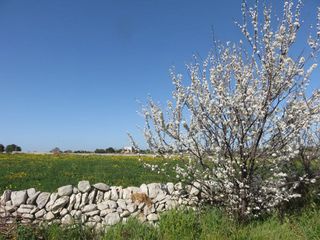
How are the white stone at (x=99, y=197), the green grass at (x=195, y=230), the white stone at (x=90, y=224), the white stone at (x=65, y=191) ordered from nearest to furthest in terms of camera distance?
the green grass at (x=195, y=230) → the white stone at (x=90, y=224) → the white stone at (x=65, y=191) → the white stone at (x=99, y=197)

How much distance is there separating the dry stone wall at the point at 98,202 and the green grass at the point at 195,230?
3.37ft

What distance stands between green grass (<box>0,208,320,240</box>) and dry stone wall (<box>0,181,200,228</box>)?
3.37 feet

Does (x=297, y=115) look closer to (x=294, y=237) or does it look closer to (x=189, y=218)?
(x=294, y=237)

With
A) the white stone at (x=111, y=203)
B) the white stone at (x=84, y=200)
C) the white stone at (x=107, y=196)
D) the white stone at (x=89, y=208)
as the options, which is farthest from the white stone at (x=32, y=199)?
the white stone at (x=111, y=203)

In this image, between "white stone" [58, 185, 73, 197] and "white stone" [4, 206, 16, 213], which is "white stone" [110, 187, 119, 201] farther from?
"white stone" [4, 206, 16, 213]

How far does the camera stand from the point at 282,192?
23.1 ft

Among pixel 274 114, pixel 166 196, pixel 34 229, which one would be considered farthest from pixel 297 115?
pixel 34 229

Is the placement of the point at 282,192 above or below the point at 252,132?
below

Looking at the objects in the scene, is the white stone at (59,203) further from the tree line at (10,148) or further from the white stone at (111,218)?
the tree line at (10,148)

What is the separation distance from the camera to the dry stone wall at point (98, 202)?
25.5ft

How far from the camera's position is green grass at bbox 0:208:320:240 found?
19.3 ft

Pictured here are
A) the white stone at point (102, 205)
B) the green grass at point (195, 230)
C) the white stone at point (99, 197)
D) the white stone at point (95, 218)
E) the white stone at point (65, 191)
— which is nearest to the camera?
the green grass at point (195, 230)

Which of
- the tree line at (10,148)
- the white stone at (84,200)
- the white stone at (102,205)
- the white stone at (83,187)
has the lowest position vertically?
the white stone at (102,205)

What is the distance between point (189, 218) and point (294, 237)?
1707mm
